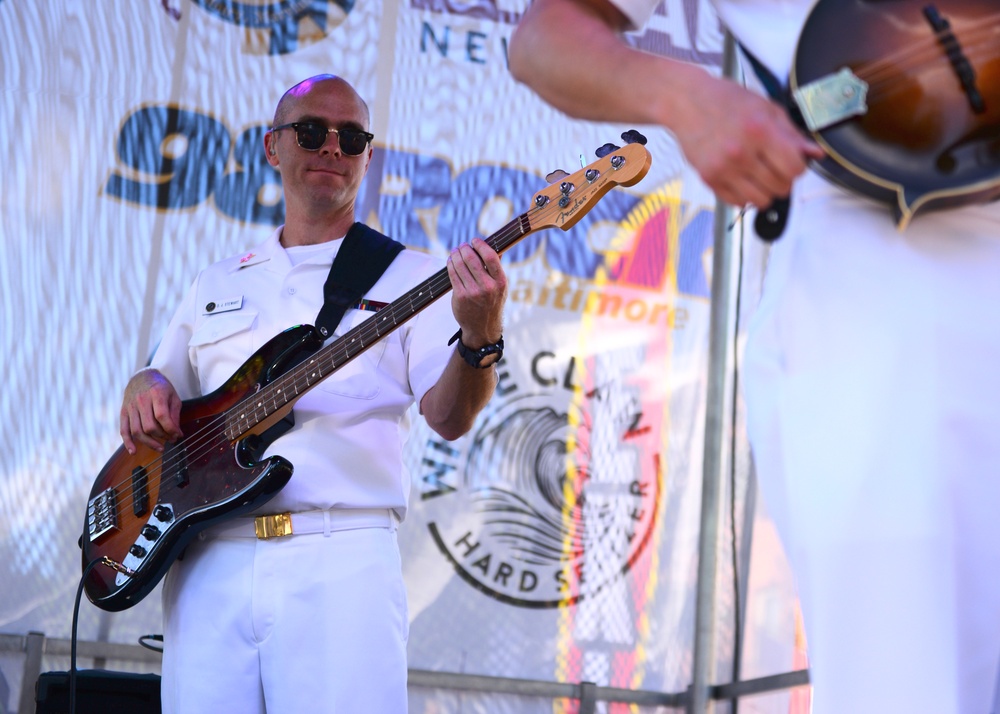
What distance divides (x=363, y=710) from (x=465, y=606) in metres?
1.39

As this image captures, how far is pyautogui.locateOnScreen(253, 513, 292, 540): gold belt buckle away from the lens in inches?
88.4

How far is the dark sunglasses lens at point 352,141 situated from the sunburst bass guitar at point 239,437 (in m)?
0.51

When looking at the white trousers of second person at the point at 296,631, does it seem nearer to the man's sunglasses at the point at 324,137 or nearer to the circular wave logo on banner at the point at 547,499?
the man's sunglasses at the point at 324,137

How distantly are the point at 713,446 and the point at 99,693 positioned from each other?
2.02m

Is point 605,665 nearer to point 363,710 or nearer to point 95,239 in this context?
point 363,710

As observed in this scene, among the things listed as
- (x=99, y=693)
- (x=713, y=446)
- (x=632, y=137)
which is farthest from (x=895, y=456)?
(x=713, y=446)

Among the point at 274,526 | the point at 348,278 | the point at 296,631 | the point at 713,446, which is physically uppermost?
the point at 348,278

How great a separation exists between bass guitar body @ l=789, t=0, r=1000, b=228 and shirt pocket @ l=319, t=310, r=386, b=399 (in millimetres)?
1529

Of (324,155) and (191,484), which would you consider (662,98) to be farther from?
(324,155)

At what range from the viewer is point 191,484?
2338 mm

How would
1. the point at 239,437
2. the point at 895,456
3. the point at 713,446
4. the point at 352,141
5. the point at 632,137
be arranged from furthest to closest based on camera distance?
the point at 713,446 < the point at 352,141 < the point at 239,437 < the point at 632,137 < the point at 895,456

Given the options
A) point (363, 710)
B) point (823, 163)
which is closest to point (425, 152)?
point (363, 710)

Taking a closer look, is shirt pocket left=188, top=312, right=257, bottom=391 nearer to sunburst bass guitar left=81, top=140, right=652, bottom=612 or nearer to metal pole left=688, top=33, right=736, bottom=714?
sunburst bass guitar left=81, top=140, right=652, bottom=612

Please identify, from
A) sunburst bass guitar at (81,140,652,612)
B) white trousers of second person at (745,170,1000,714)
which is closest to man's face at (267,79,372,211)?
sunburst bass guitar at (81,140,652,612)
